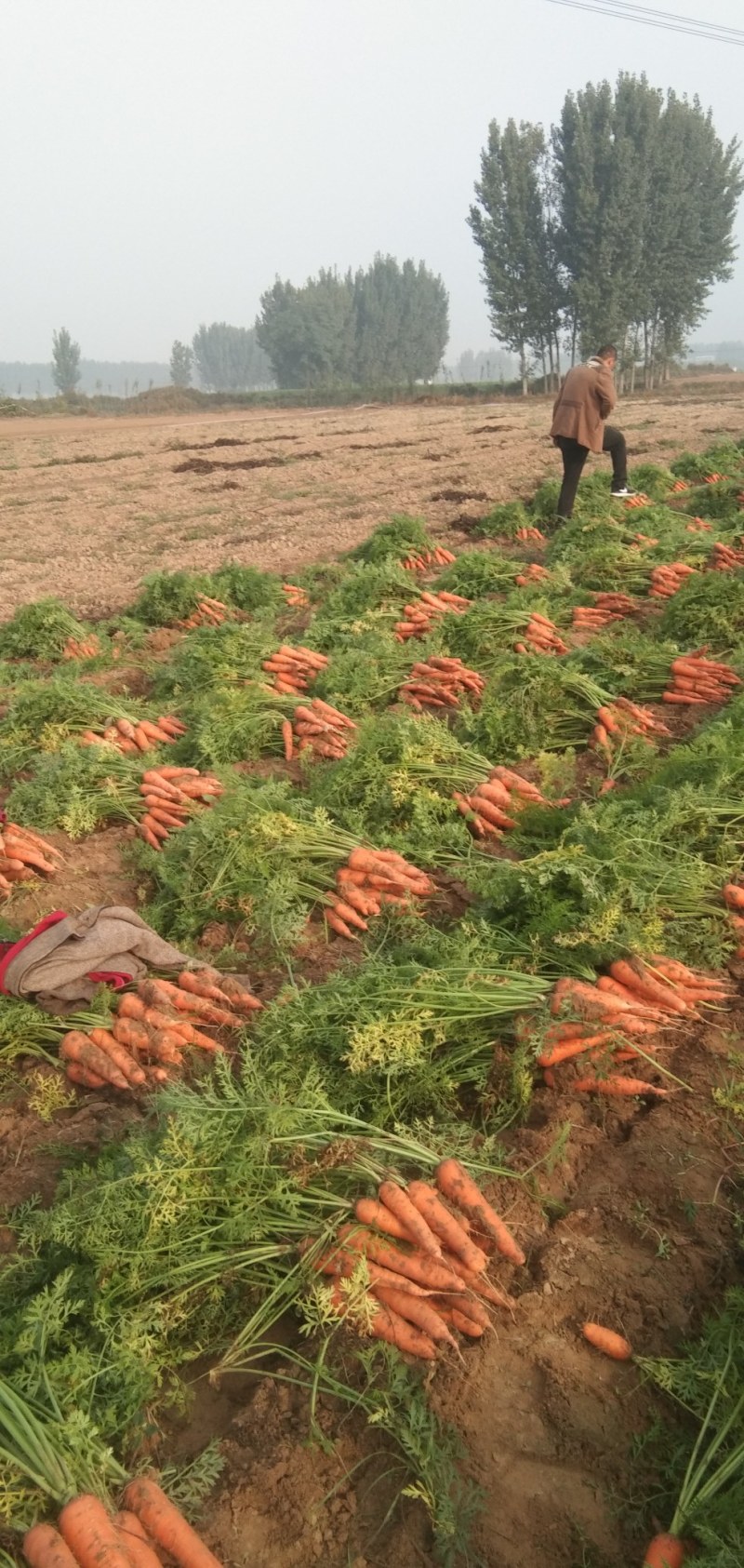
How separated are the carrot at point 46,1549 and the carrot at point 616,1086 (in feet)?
6.69

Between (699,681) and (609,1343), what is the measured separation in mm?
4821

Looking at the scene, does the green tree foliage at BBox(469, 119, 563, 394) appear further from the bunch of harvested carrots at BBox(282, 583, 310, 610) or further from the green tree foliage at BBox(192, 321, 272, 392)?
the green tree foliage at BBox(192, 321, 272, 392)

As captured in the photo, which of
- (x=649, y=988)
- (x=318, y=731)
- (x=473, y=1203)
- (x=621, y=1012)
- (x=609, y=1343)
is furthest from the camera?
(x=318, y=731)

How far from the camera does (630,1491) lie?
2.18m

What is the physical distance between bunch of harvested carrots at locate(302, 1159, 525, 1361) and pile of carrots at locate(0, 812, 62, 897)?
3155 millimetres

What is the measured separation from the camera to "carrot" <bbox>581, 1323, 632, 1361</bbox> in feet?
8.07

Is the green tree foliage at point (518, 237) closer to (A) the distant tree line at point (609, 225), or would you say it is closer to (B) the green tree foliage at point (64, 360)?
(A) the distant tree line at point (609, 225)

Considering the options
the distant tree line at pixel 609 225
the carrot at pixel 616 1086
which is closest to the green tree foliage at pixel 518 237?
the distant tree line at pixel 609 225

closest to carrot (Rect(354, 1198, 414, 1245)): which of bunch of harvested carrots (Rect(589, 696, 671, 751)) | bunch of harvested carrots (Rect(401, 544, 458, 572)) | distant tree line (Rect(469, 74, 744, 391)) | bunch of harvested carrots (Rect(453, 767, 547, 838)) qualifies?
bunch of harvested carrots (Rect(453, 767, 547, 838))

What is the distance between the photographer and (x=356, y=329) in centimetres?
9238

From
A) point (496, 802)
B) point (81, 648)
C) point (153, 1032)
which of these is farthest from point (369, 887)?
point (81, 648)

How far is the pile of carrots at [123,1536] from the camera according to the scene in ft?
6.42

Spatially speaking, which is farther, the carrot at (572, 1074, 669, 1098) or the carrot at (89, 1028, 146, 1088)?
the carrot at (89, 1028, 146, 1088)

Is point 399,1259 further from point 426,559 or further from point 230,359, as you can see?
point 230,359
